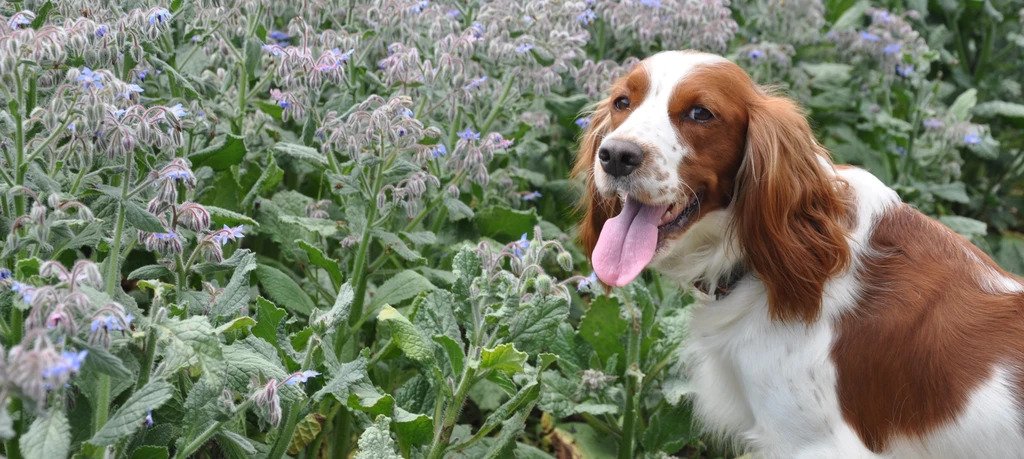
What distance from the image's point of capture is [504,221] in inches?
165

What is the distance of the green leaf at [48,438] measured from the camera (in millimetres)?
2135

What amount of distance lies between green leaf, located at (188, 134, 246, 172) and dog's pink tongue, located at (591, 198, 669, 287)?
115 centimetres

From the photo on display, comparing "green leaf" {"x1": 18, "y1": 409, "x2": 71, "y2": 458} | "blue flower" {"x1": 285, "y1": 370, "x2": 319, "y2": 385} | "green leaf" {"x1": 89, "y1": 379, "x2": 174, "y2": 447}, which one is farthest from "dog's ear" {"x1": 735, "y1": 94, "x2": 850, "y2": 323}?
"green leaf" {"x1": 18, "y1": 409, "x2": 71, "y2": 458}

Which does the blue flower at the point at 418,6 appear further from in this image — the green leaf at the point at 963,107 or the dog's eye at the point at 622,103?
the green leaf at the point at 963,107

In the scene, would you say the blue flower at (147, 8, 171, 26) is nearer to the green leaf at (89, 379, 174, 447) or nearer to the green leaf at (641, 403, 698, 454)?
the green leaf at (89, 379, 174, 447)

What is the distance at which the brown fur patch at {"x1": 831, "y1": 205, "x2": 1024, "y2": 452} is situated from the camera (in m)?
2.86

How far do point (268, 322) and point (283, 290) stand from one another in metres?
0.56

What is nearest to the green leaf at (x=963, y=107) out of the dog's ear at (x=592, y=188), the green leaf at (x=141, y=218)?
the dog's ear at (x=592, y=188)

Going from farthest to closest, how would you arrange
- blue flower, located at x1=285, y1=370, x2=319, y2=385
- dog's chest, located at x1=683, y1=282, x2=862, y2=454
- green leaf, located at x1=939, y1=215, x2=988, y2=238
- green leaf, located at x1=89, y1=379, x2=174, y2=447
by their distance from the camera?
green leaf, located at x1=939, y1=215, x2=988, y2=238
dog's chest, located at x1=683, y1=282, x2=862, y2=454
blue flower, located at x1=285, y1=370, x2=319, y2=385
green leaf, located at x1=89, y1=379, x2=174, y2=447

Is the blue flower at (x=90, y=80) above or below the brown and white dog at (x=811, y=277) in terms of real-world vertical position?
above

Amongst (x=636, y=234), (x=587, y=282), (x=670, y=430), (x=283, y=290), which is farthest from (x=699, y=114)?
(x=283, y=290)

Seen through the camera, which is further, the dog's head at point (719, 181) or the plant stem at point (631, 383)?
the plant stem at point (631, 383)

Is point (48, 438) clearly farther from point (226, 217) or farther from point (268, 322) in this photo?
point (226, 217)

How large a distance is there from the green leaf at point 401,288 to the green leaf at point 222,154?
0.61 meters
